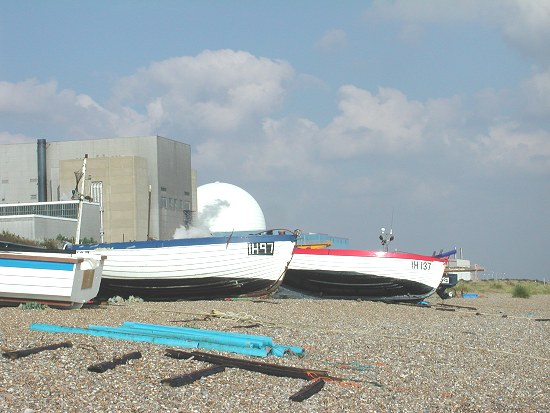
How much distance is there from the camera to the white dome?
252ft

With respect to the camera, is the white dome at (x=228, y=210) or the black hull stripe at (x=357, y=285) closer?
the black hull stripe at (x=357, y=285)

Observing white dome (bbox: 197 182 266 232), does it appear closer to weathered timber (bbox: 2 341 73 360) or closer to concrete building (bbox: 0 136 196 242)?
concrete building (bbox: 0 136 196 242)

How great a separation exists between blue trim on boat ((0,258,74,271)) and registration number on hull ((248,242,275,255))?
7.11m

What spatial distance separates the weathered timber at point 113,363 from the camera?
7.91 metres

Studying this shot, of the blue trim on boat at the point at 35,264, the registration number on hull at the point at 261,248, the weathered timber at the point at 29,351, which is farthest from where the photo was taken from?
the registration number on hull at the point at 261,248

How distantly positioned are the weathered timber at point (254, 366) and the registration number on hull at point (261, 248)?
1379 cm

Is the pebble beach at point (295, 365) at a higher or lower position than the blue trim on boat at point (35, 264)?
lower

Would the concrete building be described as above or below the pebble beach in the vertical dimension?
above

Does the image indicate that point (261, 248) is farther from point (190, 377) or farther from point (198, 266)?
point (190, 377)

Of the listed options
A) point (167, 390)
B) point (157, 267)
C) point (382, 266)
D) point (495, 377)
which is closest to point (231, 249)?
point (157, 267)

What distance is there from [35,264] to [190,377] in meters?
10.4

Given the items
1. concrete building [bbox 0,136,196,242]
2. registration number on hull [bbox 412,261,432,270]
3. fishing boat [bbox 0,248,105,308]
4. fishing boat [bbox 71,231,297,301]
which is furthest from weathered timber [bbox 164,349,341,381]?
concrete building [bbox 0,136,196,242]

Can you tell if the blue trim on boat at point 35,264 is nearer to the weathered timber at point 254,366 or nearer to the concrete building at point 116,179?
the weathered timber at point 254,366

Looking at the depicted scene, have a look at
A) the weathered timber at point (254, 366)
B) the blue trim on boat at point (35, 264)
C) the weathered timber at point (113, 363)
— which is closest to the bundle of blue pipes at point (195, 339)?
the weathered timber at point (254, 366)
